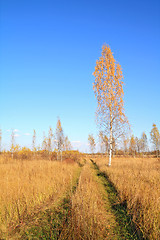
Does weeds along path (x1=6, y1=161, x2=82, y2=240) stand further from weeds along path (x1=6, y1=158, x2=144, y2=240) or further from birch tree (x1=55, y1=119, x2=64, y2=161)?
birch tree (x1=55, y1=119, x2=64, y2=161)

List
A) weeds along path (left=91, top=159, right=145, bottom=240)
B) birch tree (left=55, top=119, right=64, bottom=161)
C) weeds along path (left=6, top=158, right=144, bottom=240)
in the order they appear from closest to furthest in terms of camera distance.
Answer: weeds along path (left=6, top=158, right=144, bottom=240), weeds along path (left=91, top=159, right=145, bottom=240), birch tree (left=55, top=119, right=64, bottom=161)

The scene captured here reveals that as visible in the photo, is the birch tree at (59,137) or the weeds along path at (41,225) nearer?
the weeds along path at (41,225)

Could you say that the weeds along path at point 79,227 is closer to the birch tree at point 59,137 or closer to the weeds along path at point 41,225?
the weeds along path at point 41,225

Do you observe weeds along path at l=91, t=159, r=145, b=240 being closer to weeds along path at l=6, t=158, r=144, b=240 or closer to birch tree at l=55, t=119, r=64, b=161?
weeds along path at l=6, t=158, r=144, b=240

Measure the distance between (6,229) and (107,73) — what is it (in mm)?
14279

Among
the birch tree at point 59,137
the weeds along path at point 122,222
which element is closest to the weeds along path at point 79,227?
the weeds along path at point 122,222

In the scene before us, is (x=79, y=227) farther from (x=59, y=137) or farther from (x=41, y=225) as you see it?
(x=59, y=137)

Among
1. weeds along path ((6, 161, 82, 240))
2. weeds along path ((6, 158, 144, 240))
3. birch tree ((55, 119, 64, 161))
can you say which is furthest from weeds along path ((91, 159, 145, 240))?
birch tree ((55, 119, 64, 161))

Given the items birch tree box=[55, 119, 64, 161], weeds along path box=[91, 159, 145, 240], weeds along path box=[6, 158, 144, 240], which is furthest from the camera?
birch tree box=[55, 119, 64, 161]

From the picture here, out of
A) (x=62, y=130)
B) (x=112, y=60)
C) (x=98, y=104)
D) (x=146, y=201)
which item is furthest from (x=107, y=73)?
(x=62, y=130)

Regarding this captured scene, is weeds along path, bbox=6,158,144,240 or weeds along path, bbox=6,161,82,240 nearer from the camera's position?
weeds along path, bbox=6,158,144,240

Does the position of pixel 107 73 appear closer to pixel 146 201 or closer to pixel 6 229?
pixel 146 201

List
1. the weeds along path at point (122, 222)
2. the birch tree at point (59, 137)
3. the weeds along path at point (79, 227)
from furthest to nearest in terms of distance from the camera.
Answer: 1. the birch tree at point (59, 137)
2. the weeds along path at point (122, 222)
3. the weeds along path at point (79, 227)

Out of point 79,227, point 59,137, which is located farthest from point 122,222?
point 59,137
